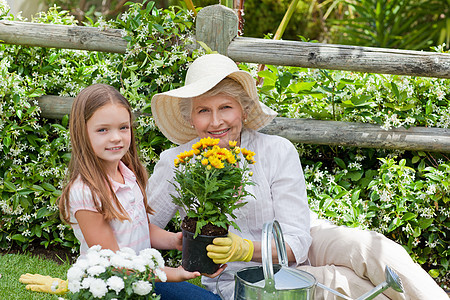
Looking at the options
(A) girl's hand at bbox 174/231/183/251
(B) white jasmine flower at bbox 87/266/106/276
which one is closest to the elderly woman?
(A) girl's hand at bbox 174/231/183/251

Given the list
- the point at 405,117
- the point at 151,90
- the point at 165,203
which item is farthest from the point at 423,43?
the point at 165,203

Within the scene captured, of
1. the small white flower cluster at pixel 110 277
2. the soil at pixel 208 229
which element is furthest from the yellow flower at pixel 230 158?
the small white flower cluster at pixel 110 277

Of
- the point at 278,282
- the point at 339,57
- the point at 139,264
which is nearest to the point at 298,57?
the point at 339,57

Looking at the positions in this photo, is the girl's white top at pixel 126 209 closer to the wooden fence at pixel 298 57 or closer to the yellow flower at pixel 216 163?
the yellow flower at pixel 216 163

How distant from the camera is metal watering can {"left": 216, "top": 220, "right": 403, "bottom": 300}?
1434 mm

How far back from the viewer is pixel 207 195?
5.32 ft

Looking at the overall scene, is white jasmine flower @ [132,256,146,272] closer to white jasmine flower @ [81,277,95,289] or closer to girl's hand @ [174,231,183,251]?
white jasmine flower @ [81,277,95,289]

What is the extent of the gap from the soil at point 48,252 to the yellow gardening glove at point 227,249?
1546mm

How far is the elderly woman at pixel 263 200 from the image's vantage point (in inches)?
73.9

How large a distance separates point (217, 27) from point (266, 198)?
114 centimetres

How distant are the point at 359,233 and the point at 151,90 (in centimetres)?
142

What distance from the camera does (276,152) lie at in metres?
2.17

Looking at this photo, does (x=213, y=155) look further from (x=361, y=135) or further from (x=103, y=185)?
(x=361, y=135)

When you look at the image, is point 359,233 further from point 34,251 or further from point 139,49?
point 34,251
